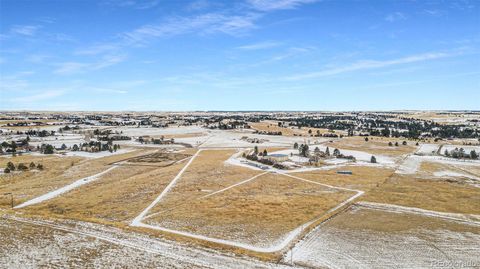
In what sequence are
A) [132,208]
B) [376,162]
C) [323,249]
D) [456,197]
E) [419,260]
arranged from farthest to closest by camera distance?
1. [376,162]
2. [456,197]
3. [132,208]
4. [323,249]
5. [419,260]

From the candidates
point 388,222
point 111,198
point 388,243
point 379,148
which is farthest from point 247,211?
point 379,148

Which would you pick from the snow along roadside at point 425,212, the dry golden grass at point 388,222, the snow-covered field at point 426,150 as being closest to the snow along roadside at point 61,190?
the dry golden grass at point 388,222

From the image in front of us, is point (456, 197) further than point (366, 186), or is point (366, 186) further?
point (366, 186)

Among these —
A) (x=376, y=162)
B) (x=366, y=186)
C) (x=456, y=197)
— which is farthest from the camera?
(x=376, y=162)

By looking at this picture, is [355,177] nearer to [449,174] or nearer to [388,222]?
[449,174]

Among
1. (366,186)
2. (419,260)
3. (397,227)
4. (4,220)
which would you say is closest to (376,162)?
(366,186)

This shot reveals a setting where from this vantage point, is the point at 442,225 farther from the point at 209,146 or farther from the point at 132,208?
the point at 209,146

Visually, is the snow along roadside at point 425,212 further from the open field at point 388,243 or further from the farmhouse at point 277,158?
the farmhouse at point 277,158
